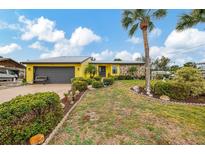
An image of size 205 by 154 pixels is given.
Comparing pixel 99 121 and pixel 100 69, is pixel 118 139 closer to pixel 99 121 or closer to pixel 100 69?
pixel 99 121

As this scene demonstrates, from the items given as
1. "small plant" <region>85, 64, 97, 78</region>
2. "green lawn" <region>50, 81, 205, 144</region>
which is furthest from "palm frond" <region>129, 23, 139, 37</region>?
"small plant" <region>85, 64, 97, 78</region>

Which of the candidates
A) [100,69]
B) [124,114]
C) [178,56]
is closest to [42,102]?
[124,114]

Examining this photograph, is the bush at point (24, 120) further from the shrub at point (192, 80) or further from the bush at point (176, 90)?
the shrub at point (192, 80)

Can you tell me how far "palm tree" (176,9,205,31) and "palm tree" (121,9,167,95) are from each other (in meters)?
1.12

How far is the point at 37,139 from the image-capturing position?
3.58 meters

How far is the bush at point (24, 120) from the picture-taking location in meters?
3.18

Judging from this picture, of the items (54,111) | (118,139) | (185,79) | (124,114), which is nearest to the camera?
(118,139)

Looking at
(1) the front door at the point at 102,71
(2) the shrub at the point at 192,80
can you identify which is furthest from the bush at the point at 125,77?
(2) the shrub at the point at 192,80

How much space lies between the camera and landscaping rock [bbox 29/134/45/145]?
3519 millimetres

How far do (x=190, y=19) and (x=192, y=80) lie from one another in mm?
3570

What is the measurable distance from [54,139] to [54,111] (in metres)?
0.98

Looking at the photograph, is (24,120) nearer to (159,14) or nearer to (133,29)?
(133,29)

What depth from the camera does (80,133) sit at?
4148 mm

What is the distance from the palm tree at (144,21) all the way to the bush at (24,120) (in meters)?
6.97
